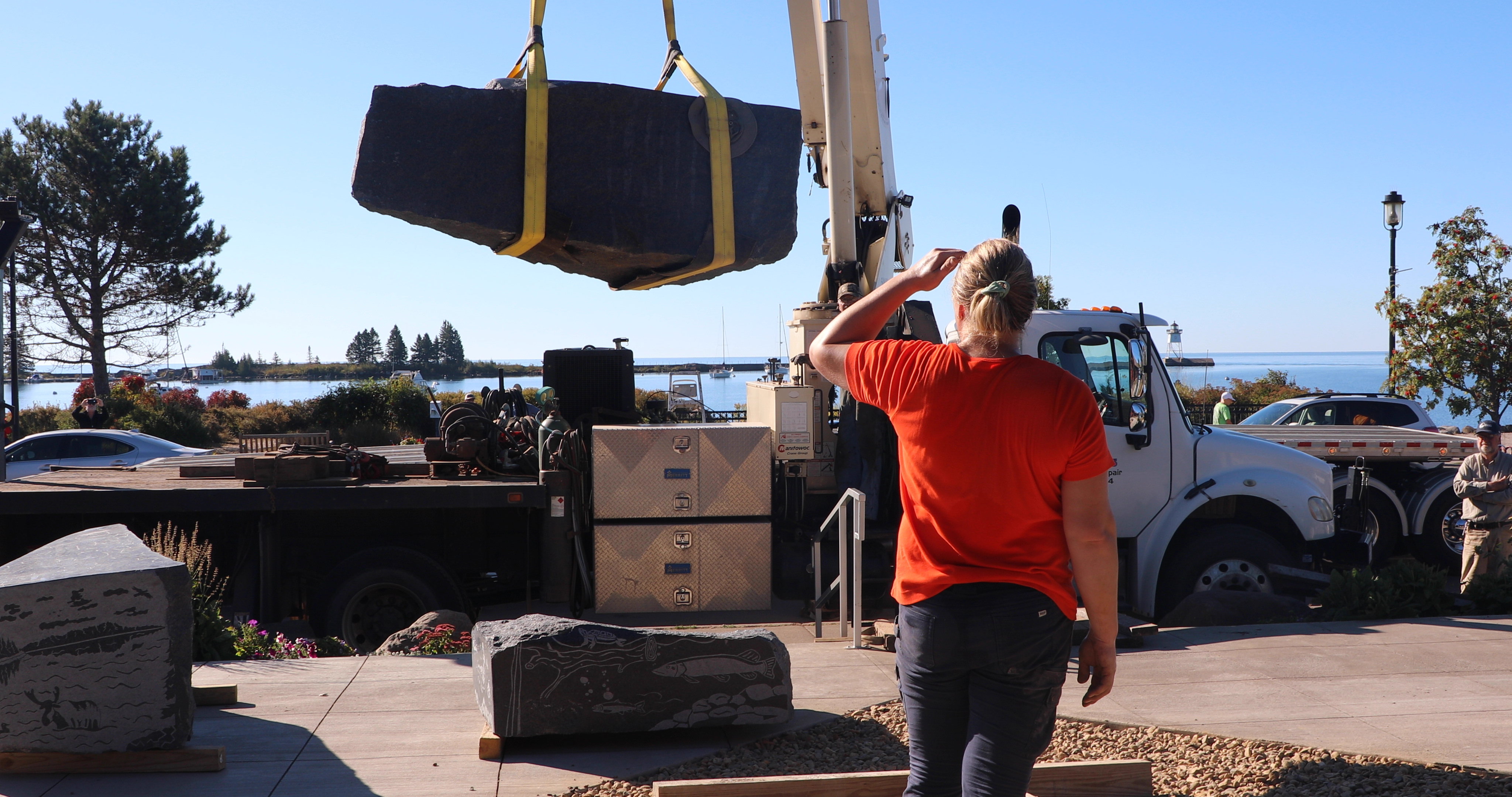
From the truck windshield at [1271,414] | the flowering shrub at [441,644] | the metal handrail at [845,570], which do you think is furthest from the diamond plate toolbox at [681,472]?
the truck windshield at [1271,414]

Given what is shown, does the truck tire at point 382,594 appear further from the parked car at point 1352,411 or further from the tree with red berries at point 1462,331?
the tree with red berries at point 1462,331

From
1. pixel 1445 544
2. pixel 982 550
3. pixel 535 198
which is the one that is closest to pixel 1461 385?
pixel 1445 544

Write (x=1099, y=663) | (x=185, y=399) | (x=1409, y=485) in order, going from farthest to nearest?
1. (x=185, y=399)
2. (x=1409, y=485)
3. (x=1099, y=663)

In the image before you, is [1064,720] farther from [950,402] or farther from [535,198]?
[535,198]

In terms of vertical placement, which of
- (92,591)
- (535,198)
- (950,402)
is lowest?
(92,591)

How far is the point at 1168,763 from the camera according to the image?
4840mm

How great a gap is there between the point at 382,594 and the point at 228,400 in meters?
31.6

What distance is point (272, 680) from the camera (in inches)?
245

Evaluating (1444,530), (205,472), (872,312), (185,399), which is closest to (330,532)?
(205,472)

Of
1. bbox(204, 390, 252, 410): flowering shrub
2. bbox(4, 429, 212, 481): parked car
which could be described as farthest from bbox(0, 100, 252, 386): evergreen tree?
bbox(4, 429, 212, 481): parked car

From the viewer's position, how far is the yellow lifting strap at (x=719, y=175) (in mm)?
6262

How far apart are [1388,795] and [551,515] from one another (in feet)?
18.8

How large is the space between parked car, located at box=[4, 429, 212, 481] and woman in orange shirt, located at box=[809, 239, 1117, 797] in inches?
612

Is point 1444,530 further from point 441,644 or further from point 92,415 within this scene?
point 92,415
